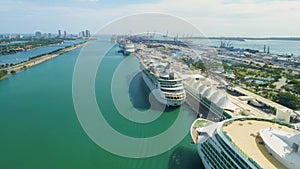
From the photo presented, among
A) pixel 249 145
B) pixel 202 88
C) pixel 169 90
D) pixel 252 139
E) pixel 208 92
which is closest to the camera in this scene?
pixel 249 145

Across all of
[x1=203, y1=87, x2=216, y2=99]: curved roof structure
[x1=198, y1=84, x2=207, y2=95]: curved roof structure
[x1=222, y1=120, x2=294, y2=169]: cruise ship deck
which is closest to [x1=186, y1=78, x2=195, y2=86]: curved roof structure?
[x1=198, y1=84, x2=207, y2=95]: curved roof structure

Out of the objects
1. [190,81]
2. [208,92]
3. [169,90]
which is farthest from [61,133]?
[190,81]

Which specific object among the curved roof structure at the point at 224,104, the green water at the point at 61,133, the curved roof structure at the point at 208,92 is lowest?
the green water at the point at 61,133

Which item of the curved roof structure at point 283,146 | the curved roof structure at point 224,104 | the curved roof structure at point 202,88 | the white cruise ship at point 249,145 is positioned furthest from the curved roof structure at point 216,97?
the curved roof structure at point 283,146

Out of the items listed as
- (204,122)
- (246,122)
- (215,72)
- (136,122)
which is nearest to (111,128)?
(136,122)

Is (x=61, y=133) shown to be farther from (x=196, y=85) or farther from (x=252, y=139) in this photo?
(x=196, y=85)

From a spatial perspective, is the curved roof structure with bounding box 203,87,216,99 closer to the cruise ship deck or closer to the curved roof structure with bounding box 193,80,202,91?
the curved roof structure with bounding box 193,80,202,91

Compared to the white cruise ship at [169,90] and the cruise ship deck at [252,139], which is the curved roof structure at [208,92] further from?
the cruise ship deck at [252,139]

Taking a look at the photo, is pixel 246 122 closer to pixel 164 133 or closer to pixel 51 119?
pixel 164 133
